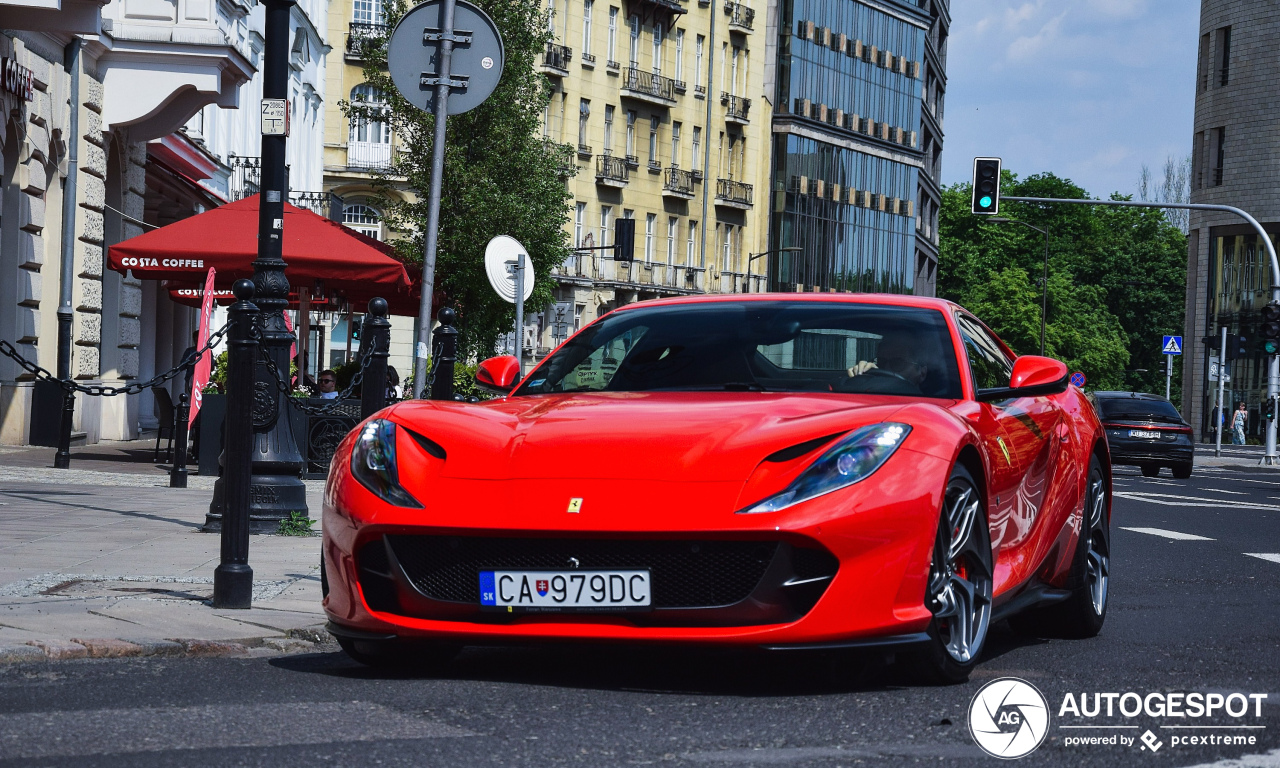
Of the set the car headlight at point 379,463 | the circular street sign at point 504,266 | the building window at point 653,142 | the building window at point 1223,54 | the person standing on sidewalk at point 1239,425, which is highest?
the building window at point 1223,54

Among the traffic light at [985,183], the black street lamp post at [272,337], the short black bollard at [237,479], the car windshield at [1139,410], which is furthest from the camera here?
the traffic light at [985,183]

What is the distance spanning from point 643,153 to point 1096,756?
69426 mm

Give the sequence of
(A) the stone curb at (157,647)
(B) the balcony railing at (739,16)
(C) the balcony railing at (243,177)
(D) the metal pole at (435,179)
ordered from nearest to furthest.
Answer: (A) the stone curb at (157,647) < (D) the metal pole at (435,179) < (C) the balcony railing at (243,177) < (B) the balcony railing at (739,16)

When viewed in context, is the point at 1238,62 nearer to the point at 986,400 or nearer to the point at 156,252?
the point at 156,252

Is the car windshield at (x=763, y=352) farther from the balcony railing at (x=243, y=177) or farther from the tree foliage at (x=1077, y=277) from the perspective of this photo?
the tree foliage at (x=1077, y=277)

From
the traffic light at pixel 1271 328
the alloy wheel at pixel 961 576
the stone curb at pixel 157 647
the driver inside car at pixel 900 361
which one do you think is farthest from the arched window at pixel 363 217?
the alloy wheel at pixel 961 576

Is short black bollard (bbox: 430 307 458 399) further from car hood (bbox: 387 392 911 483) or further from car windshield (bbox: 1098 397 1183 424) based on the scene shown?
car windshield (bbox: 1098 397 1183 424)

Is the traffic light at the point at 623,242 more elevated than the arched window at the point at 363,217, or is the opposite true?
the arched window at the point at 363,217

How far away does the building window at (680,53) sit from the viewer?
Answer: 75.6 meters

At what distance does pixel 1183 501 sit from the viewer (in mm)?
20938

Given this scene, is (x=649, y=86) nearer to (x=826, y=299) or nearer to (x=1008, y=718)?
(x=826, y=299)

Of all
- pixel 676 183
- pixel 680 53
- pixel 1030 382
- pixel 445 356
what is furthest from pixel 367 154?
pixel 1030 382

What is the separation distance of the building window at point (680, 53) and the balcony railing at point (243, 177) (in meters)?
40.3

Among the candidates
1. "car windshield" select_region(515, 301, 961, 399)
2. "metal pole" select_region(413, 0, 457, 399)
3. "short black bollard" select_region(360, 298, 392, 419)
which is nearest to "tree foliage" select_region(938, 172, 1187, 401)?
"metal pole" select_region(413, 0, 457, 399)
